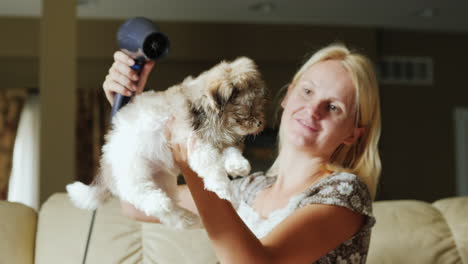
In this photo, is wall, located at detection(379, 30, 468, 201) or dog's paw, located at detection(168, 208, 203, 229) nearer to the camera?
dog's paw, located at detection(168, 208, 203, 229)

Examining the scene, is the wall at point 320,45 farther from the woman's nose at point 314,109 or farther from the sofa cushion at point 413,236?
the woman's nose at point 314,109

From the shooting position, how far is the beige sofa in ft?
6.21

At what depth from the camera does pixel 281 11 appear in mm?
5344

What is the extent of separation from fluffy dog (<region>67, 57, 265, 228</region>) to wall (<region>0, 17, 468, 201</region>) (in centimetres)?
453

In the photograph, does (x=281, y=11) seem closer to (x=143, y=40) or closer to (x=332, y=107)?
(x=332, y=107)

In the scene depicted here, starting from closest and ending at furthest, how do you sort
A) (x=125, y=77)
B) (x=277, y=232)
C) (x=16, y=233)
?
(x=125, y=77), (x=277, y=232), (x=16, y=233)

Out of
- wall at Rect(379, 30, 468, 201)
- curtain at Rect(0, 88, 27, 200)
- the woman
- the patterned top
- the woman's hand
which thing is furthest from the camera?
wall at Rect(379, 30, 468, 201)

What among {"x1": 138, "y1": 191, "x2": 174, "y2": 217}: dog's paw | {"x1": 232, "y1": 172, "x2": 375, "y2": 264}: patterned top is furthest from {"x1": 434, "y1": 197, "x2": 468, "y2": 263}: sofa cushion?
{"x1": 138, "y1": 191, "x2": 174, "y2": 217}: dog's paw

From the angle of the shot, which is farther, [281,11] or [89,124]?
[89,124]

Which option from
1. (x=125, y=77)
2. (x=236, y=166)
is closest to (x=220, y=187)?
(x=236, y=166)

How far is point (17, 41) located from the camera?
214 inches

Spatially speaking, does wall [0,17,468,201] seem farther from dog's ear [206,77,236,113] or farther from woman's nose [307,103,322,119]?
dog's ear [206,77,236,113]

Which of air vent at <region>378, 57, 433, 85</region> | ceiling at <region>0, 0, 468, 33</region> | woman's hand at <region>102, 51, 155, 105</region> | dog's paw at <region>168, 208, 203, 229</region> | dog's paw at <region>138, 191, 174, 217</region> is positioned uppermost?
ceiling at <region>0, 0, 468, 33</region>

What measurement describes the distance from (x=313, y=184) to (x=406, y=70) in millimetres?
5200
